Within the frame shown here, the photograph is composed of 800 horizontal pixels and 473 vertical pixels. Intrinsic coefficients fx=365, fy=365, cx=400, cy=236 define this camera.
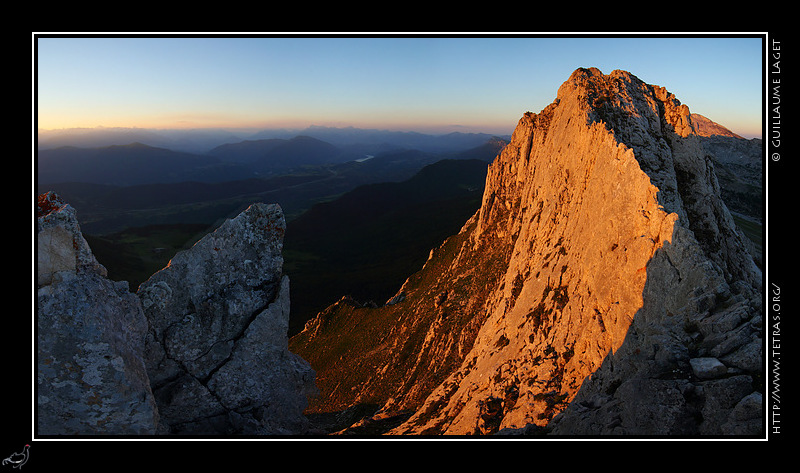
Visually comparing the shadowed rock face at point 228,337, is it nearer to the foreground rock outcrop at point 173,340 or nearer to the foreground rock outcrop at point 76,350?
the foreground rock outcrop at point 173,340

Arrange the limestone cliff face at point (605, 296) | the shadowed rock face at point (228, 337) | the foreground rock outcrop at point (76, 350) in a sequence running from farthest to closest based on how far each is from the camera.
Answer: the shadowed rock face at point (228, 337)
the limestone cliff face at point (605, 296)
the foreground rock outcrop at point (76, 350)

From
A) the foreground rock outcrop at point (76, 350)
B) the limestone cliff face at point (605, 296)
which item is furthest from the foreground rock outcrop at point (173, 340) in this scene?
the limestone cliff face at point (605, 296)

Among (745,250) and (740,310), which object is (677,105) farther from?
(740,310)

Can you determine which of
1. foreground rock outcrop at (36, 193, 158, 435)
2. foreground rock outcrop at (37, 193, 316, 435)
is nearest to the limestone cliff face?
foreground rock outcrop at (37, 193, 316, 435)

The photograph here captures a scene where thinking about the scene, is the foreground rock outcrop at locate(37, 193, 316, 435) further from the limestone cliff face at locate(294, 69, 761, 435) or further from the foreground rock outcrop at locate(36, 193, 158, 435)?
the limestone cliff face at locate(294, 69, 761, 435)

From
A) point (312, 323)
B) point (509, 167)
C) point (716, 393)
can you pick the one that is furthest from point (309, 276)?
point (716, 393)

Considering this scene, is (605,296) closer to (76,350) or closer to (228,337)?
(228,337)
